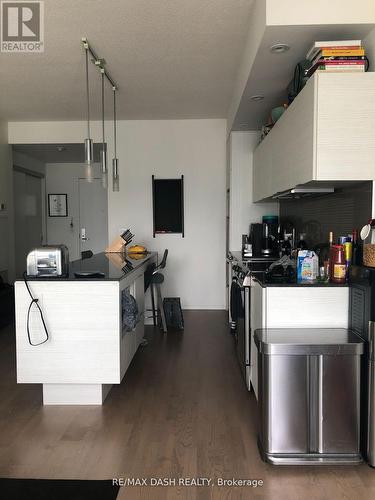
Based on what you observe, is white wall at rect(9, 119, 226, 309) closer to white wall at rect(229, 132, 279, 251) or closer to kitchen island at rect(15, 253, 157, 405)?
white wall at rect(229, 132, 279, 251)

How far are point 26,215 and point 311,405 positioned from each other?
620cm

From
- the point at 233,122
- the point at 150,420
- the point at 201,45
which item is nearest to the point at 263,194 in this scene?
the point at 233,122

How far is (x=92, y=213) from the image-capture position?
302 inches

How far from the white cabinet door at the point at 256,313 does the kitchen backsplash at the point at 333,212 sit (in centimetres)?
73

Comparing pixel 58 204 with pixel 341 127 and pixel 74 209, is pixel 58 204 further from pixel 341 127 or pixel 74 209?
pixel 341 127

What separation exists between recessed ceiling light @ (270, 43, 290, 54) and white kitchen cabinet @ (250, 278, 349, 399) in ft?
5.06

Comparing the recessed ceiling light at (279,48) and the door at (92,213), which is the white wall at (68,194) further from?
the recessed ceiling light at (279,48)

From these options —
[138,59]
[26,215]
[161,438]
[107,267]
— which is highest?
[138,59]

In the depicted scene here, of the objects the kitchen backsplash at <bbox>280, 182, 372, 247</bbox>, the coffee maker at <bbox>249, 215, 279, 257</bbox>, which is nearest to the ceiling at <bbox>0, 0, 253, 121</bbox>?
the kitchen backsplash at <bbox>280, 182, 372, 247</bbox>

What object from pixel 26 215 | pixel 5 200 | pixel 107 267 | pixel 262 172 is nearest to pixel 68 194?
pixel 26 215

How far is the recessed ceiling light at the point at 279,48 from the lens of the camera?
2625 millimetres

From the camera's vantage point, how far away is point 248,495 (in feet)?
6.20

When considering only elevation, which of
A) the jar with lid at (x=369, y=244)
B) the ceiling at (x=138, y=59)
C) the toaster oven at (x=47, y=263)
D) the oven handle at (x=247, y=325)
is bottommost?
the oven handle at (x=247, y=325)

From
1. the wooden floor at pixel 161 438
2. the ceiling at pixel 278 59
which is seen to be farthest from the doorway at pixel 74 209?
the wooden floor at pixel 161 438
